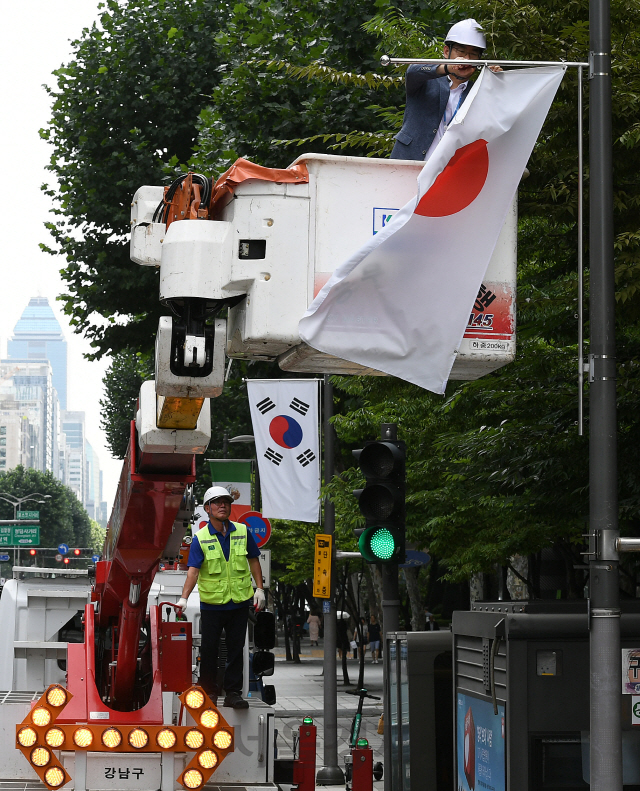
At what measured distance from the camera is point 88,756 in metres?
7.77

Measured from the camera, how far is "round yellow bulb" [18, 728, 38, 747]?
7637mm

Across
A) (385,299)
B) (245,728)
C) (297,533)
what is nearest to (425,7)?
(245,728)

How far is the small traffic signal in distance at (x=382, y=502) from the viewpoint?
8820 millimetres

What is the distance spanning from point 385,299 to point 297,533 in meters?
34.4

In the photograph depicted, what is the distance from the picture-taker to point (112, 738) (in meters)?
7.79

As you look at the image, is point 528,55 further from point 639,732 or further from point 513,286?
point 639,732

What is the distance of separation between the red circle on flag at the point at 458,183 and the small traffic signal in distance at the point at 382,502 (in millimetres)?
3703

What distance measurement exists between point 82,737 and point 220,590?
1394mm

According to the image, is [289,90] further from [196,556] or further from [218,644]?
[218,644]

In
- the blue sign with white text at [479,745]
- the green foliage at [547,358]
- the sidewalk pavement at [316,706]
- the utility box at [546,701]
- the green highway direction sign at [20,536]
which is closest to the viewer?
the utility box at [546,701]

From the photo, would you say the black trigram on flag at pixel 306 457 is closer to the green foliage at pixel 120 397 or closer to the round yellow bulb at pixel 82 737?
the round yellow bulb at pixel 82 737

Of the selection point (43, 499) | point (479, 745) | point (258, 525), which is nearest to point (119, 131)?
point (258, 525)

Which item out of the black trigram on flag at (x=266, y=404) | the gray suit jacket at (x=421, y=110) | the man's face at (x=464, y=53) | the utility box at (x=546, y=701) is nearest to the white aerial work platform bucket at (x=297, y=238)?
the gray suit jacket at (x=421, y=110)

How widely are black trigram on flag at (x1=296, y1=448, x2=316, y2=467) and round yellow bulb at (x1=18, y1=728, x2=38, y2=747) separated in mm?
9300
